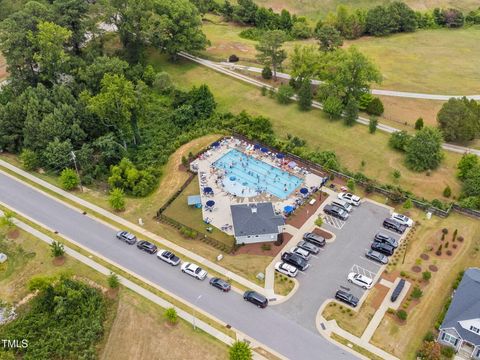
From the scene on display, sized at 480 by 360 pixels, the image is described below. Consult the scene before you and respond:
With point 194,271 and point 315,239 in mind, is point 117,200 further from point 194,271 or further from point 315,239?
point 315,239

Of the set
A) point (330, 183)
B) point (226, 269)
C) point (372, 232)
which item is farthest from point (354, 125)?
point (226, 269)

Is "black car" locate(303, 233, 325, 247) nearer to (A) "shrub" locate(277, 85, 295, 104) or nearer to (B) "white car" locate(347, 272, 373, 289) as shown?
(B) "white car" locate(347, 272, 373, 289)

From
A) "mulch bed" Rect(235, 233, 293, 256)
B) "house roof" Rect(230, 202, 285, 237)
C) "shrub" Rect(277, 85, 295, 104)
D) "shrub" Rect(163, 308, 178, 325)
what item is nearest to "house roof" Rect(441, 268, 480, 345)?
"mulch bed" Rect(235, 233, 293, 256)

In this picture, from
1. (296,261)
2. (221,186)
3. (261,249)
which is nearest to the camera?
(296,261)

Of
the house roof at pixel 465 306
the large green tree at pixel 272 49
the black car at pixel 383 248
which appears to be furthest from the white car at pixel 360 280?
the large green tree at pixel 272 49

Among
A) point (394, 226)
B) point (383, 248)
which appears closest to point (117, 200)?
Result: point (383, 248)

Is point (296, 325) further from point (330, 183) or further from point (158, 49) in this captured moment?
point (158, 49)
